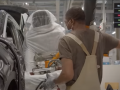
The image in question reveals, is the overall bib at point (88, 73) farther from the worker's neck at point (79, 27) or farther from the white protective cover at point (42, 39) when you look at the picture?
the white protective cover at point (42, 39)

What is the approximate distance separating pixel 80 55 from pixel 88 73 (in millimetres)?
209

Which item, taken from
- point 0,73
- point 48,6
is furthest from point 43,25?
point 48,6

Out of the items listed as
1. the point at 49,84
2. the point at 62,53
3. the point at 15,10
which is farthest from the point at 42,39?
the point at 62,53

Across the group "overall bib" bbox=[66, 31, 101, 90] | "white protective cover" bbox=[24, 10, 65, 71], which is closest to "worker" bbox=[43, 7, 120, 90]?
"overall bib" bbox=[66, 31, 101, 90]

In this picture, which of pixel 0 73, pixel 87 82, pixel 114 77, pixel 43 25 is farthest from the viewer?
pixel 114 77

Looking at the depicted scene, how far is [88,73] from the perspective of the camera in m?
1.80

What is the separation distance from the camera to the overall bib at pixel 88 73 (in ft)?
5.80

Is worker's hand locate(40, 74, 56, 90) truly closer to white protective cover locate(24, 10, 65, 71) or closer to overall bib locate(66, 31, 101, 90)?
overall bib locate(66, 31, 101, 90)

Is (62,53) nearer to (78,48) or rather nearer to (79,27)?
(78,48)

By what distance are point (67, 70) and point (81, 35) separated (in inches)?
15.0

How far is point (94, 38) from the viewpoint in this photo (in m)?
1.82

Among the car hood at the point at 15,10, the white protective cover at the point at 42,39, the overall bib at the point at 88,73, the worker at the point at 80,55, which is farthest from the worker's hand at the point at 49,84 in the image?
the car hood at the point at 15,10

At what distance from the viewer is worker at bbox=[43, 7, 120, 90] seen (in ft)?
5.64

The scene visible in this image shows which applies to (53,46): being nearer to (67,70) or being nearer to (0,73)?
(67,70)
